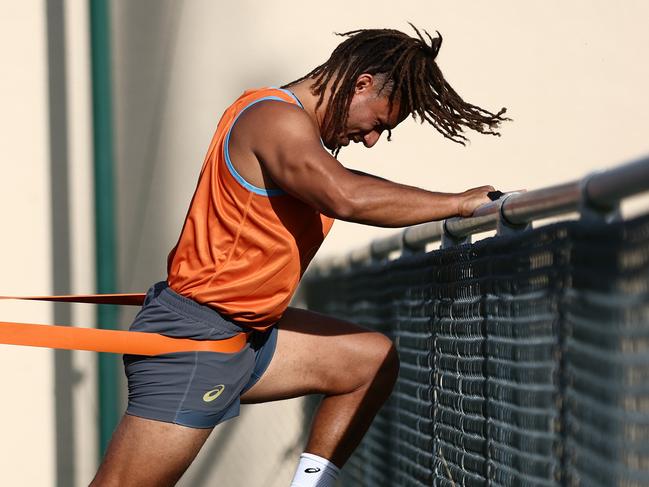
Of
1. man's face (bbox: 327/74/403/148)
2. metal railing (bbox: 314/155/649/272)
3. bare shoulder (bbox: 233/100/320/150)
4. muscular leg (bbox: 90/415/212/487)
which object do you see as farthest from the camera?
man's face (bbox: 327/74/403/148)

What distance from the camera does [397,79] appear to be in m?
3.71

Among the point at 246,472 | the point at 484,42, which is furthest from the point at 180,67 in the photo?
the point at 246,472

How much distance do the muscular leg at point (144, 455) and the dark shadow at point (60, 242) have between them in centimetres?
274

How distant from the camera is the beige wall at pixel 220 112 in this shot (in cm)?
598

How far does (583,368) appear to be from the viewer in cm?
237

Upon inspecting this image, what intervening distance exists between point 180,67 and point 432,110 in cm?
267

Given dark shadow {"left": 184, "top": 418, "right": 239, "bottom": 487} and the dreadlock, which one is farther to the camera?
dark shadow {"left": 184, "top": 418, "right": 239, "bottom": 487}

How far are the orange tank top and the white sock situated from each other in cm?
54

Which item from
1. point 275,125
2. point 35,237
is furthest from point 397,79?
point 35,237

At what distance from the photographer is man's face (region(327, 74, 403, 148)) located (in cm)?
370

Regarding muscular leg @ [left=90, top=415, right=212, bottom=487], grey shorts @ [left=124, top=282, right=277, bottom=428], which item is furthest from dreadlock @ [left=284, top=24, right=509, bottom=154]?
muscular leg @ [left=90, top=415, right=212, bottom=487]

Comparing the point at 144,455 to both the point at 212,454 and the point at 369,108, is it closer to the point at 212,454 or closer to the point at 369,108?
the point at 369,108

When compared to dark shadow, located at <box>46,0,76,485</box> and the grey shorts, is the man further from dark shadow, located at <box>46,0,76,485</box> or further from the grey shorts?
dark shadow, located at <box>46,0,76,485</box>

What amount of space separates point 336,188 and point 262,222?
37cm
